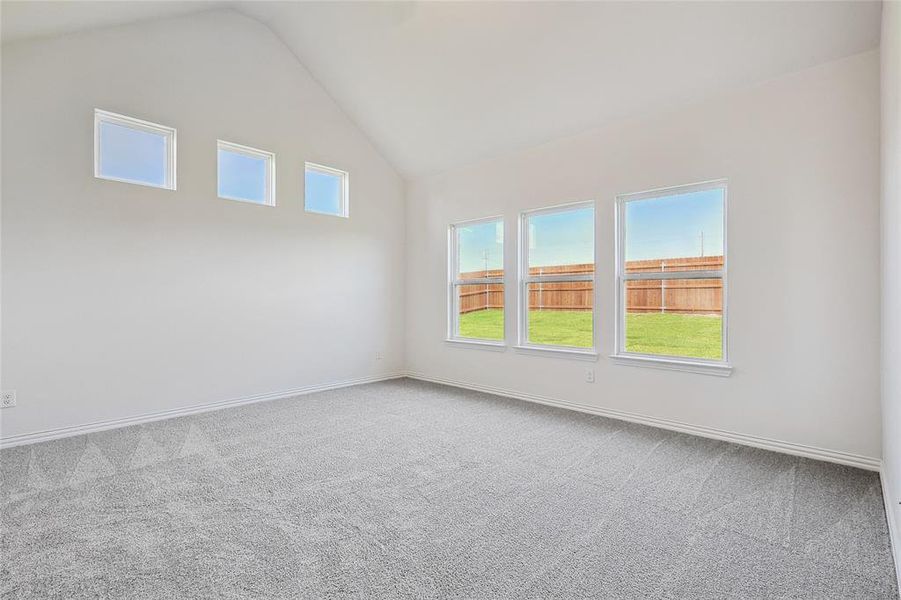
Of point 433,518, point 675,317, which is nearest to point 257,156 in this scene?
point 433,518

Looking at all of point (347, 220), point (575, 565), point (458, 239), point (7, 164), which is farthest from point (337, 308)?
point (575, 565)

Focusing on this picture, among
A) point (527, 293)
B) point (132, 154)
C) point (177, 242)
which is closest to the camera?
point (132, 154)

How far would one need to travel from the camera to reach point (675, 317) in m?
3.48

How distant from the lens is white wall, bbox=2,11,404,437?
309cm

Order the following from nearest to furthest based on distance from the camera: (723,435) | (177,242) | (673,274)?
1. (723,435)
2. (673,274)
3. (177,242)

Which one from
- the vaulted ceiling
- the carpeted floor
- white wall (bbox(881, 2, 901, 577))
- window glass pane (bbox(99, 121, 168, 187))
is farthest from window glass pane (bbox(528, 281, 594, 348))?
window glass pane (bbox(99, 121, 168, 187))

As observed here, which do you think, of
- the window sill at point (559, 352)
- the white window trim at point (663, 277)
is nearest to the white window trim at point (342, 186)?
the window sill at point (559, 352)

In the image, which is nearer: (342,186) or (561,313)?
(561,313)

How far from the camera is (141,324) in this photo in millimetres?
3574

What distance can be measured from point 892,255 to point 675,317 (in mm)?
1589

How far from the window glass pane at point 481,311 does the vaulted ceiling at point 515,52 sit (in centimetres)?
150

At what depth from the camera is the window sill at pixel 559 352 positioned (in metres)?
3.88

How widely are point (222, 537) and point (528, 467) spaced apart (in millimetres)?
1698

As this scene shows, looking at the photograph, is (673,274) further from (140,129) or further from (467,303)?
(140,129)
